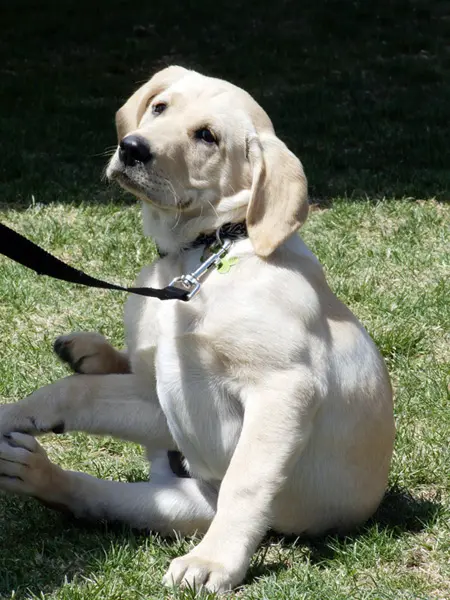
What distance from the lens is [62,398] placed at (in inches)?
132

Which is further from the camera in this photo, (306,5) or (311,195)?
(306,5)

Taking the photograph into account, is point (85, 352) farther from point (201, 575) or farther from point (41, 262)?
point (201, 575)

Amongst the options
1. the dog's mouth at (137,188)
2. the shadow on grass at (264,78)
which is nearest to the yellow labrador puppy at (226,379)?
the dog's mouth at (137,188)

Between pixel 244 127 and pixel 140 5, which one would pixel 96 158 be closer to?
pixel 244 127

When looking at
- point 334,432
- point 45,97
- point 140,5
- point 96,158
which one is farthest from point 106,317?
point 140,5

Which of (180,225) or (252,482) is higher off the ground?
(180,225)

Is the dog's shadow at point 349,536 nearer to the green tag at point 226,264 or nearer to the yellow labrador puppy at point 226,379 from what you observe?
the yellow labrador puppy at point 226,379

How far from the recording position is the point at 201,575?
2.85 metres

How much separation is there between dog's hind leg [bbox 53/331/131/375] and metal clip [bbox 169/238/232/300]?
0.50 meters

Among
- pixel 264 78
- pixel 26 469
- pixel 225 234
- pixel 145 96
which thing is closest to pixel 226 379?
pixel 225 234

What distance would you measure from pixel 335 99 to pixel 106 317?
15.3ft

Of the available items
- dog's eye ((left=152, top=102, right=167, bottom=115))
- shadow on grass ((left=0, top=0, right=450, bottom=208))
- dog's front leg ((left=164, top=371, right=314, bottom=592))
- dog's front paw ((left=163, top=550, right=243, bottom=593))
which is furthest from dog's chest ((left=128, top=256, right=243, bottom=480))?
shadow on grass ((left=0, top=0, right=450, bottom=208))

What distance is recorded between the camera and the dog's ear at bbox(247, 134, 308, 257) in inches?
121

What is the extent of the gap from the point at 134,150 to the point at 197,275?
415mm
